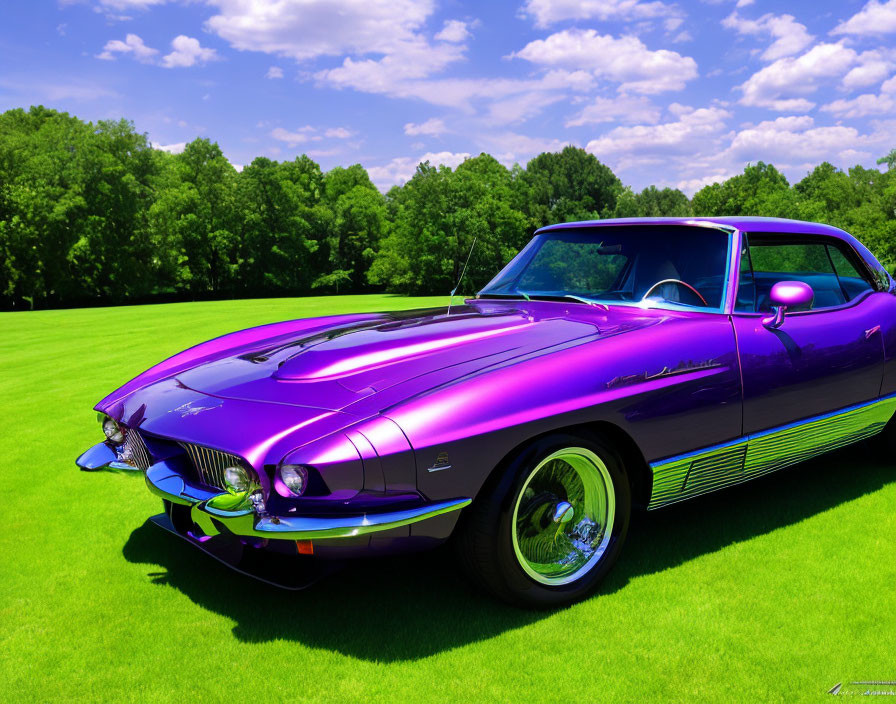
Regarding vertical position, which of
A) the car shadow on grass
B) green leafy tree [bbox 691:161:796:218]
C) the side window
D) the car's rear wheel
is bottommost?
the car shadow on grass

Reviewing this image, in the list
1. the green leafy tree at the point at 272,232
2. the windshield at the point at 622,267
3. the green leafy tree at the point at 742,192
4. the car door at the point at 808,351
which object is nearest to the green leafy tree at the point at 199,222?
the green leafy tree at the point at 272,232

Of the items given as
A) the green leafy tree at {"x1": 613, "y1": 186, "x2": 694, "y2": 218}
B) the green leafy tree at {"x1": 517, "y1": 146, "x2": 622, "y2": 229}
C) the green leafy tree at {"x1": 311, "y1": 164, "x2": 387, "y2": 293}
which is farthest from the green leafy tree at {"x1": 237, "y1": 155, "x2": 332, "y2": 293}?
the green leafy tree at {"x1": 613, "y1": 186, "x2": 694, "y2": 218}

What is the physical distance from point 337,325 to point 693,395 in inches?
77.3

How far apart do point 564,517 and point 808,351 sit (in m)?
1.61

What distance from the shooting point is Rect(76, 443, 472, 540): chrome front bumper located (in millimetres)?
2150

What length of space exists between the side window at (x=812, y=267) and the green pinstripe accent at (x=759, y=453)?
2.07ft

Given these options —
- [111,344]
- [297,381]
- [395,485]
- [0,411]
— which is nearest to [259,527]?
[395,485]

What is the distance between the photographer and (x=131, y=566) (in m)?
3.12

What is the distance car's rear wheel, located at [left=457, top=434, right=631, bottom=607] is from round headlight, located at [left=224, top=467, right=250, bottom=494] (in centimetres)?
75

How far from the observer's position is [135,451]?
9.46ft

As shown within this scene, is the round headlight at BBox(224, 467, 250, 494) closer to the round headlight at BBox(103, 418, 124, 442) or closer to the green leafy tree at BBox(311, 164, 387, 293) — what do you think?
the round headlight at BBox(103, 418, 124, 442)

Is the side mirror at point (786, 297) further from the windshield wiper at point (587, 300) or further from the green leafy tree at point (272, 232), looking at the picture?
the green leafy tree at point (272, 232)

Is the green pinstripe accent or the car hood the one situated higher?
the car hood

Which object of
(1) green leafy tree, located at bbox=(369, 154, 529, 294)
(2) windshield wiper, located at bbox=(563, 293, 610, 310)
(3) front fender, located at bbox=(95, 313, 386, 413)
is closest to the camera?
(3) front fender, located at bbox=(95, 313, 386, 413)
